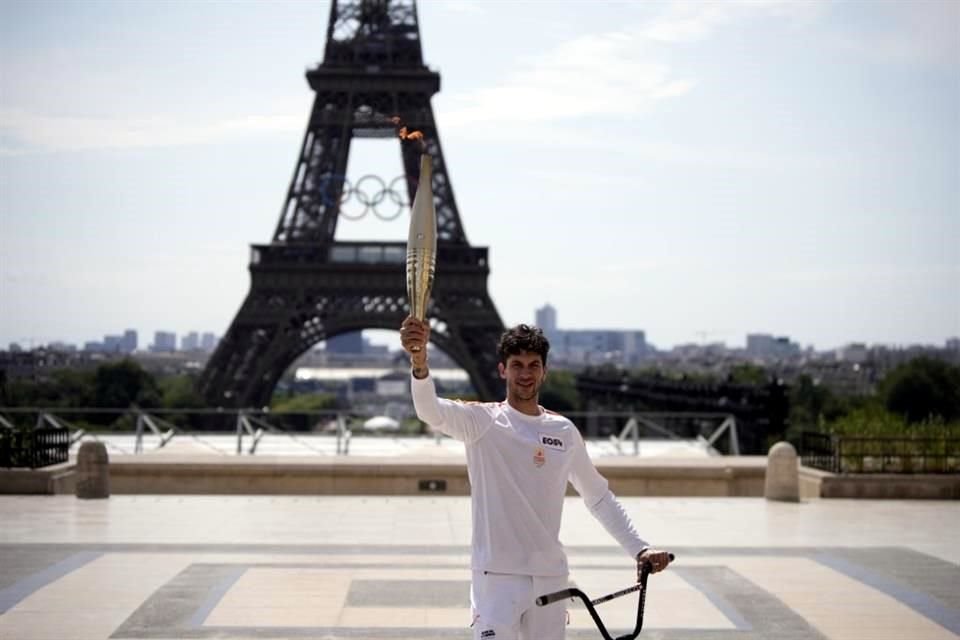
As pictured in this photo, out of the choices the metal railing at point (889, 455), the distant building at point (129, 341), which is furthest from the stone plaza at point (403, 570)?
the distant building at point (129, 341)

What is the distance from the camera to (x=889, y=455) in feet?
65.4

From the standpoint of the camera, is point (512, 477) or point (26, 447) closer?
point (512, 477)

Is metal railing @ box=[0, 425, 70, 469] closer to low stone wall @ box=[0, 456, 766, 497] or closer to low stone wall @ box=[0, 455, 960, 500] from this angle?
low stone wall @ box=[0, 455, 960, 500]

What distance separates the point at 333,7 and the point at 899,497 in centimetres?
4533

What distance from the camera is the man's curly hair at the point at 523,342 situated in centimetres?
573

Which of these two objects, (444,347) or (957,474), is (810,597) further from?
(444,347)

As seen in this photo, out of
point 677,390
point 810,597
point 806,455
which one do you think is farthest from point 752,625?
point 677,390

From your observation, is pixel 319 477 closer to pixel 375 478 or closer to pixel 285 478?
pixel 285 478

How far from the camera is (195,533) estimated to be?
14.8 m

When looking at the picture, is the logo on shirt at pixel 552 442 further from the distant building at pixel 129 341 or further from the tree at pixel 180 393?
the distant building at pixel 129 341

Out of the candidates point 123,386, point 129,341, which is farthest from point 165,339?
point 123,386

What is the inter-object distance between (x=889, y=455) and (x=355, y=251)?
42.6m

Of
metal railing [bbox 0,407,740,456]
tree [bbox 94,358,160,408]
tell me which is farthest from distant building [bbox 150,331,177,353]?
metal railing [bbox 0,407,740,456]

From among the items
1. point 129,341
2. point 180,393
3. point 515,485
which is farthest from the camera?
point 129,341
